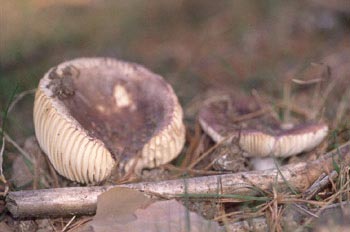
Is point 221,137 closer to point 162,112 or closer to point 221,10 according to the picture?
point 162,112

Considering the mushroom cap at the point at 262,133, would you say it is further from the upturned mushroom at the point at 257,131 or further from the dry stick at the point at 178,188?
the dry stick at the point at 178,188

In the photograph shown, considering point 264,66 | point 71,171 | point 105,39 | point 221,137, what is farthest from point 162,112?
point 105,39

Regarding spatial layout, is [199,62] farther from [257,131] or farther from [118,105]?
[257,131]

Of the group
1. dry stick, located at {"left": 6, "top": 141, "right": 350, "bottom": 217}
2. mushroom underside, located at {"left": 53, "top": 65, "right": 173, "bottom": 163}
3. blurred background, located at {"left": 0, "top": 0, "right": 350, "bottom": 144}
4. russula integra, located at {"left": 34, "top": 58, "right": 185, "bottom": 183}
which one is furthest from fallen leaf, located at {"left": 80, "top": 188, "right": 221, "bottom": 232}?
blurred background, located at {"left": 0, "top": 0, "right": 350, "bottom": 144}

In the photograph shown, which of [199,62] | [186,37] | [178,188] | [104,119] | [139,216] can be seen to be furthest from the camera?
[186,37]

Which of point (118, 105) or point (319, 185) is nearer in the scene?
point (319, 185)

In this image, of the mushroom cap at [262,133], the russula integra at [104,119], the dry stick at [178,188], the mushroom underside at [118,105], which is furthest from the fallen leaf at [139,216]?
the mushroom cap at [262,133]

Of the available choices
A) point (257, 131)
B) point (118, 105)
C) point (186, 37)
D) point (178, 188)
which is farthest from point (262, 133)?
point (186, 37)

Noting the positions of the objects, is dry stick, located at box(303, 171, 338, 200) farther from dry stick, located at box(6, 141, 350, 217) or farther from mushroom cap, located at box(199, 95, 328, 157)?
mushroom cap, located at box(199, 95, 328, 157)
